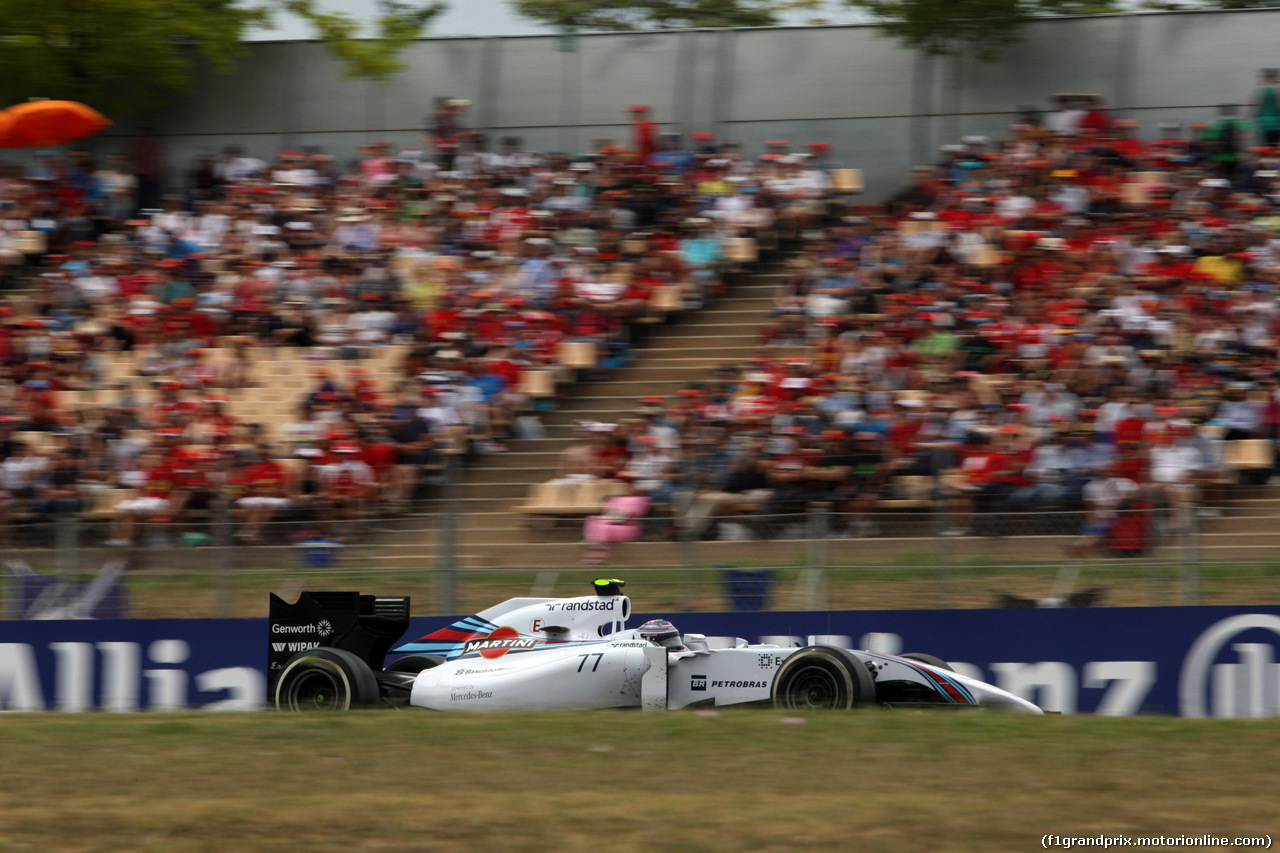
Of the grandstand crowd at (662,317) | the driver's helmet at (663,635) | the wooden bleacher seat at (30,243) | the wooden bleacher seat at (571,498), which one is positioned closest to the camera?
the driver's helmet at (663,635)

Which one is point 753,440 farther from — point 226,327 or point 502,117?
point 502,117

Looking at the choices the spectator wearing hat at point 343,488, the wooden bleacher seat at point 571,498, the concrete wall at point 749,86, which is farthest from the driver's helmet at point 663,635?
the concrete wall at point 749,86

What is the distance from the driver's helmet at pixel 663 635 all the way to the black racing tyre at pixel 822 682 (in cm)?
70

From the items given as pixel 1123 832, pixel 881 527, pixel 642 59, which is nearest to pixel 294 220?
pixel 642 59

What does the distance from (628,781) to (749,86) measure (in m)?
13.4

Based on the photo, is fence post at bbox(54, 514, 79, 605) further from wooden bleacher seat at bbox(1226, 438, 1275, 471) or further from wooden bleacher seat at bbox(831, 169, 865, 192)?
wooden bleacher seat at bbox(831, 169, 865, 192)

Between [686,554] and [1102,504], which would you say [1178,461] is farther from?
[686,554]

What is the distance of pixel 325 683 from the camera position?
30.2 feet

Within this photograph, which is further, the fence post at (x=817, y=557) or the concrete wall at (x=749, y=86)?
the concrete wall at (x=749, y=86)

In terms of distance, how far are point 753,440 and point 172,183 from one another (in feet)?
33.9

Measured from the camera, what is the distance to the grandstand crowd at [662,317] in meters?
11.7

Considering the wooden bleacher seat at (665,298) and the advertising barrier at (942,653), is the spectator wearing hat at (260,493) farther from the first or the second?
the wooden bleacher seat at (665,298)

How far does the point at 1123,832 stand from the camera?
556cm

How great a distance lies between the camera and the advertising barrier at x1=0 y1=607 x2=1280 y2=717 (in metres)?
10.1
